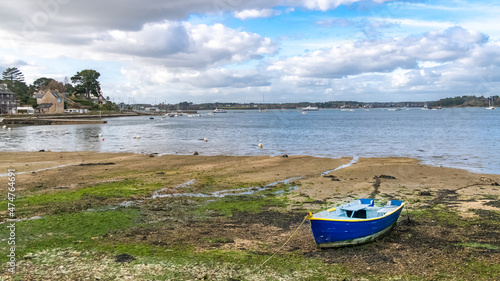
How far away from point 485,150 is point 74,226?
4378 centimetres

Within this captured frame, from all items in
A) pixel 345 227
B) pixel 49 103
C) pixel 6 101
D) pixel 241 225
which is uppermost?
pixel 6 101

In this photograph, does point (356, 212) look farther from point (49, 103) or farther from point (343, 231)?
point (49, 103)

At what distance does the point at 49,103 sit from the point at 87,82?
1320 inches

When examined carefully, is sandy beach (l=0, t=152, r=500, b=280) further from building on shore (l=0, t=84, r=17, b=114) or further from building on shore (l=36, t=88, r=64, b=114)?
building on shore (l=36, t=88, r=64, b=114)

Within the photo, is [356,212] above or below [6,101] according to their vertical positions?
below

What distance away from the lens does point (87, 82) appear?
17312cm

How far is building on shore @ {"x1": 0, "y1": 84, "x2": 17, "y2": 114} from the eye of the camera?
126125mm

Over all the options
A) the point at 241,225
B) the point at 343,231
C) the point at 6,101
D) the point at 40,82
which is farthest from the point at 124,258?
the point at 40,82

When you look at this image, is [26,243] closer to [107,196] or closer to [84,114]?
Result: [107,196]

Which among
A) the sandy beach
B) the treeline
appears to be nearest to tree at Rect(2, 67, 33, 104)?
the treeline

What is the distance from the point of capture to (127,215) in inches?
599

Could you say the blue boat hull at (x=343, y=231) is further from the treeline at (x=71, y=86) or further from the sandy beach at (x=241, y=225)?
the treeline at (x=71, y=86)

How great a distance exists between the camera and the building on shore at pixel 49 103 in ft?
462

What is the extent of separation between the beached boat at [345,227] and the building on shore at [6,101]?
477 ft
